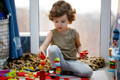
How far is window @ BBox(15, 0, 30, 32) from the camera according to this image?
2.71 m

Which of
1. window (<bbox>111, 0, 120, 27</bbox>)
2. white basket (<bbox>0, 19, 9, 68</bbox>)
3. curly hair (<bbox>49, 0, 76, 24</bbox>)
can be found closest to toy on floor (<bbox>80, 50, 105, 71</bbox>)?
window (<bbox>111, 0, 120, 27</bbox>)

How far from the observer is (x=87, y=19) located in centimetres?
271

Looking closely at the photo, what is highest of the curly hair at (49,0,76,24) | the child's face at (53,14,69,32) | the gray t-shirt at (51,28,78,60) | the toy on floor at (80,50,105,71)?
the curly hair at (49,0,76,24)

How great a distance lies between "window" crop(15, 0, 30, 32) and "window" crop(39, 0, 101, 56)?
0.43ft

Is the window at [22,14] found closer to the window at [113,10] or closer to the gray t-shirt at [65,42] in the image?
the gray t-shirt at [65,42]

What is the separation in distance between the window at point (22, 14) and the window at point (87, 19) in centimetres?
13

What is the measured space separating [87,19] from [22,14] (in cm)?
58

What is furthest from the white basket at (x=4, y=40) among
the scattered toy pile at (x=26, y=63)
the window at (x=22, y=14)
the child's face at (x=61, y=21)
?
the child's face at (x=61, y=21)

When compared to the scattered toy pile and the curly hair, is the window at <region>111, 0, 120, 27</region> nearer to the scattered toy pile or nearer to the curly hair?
the curly hair

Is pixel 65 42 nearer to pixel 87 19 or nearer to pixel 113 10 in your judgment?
pixel 87 19

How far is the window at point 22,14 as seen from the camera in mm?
2705

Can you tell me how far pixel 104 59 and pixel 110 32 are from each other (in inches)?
9.6

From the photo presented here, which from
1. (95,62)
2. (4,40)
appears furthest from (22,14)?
(95,62)

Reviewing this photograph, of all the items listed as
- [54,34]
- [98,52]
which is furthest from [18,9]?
[98,52]
